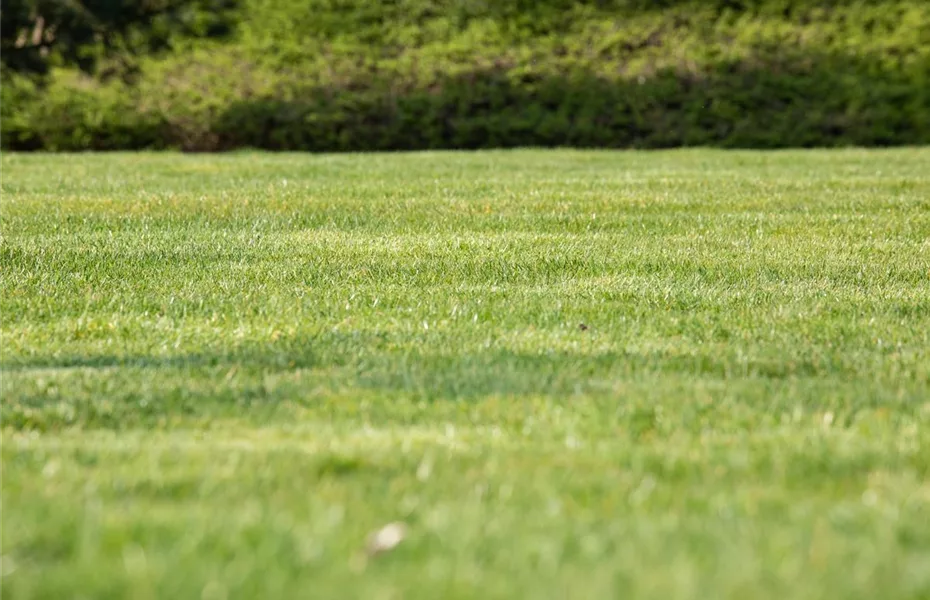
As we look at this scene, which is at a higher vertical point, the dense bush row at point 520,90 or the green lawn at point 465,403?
the green lawn at point 465,403

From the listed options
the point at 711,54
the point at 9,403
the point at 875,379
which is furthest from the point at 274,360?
the point at 711,54

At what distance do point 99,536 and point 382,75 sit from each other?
60.8 ft

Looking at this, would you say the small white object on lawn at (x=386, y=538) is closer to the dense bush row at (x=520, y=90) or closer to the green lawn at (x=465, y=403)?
the green lawn at (x=465, y=403)

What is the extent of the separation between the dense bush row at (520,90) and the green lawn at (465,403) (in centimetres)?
950

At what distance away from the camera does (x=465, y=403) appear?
15.9ft

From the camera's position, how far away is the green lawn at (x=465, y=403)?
10.1 ft

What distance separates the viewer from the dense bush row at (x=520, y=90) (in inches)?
805

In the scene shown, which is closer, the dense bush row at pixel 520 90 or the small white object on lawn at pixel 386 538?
the small white object on lawn at pixel 386 538

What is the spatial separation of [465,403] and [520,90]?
54.3 feet

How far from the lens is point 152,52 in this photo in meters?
22.0

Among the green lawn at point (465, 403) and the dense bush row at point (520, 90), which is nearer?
the green lawn at point (465, 403)

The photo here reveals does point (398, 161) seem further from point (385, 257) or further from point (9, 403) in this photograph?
point (9, 403)

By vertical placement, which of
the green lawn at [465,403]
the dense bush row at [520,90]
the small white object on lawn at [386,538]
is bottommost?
the dense bush row at [520,90]

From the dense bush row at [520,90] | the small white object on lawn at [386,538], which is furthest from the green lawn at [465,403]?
the dense bush row at [520,90]
